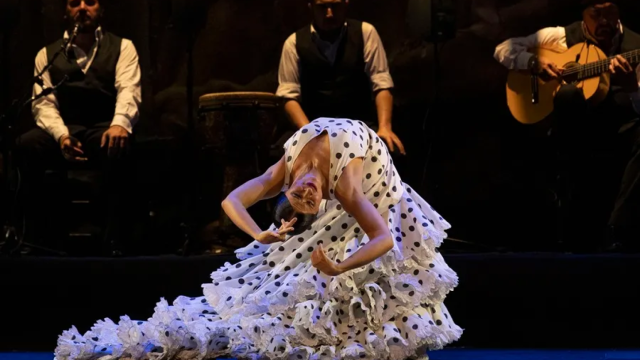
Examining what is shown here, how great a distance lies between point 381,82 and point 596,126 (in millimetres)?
1204

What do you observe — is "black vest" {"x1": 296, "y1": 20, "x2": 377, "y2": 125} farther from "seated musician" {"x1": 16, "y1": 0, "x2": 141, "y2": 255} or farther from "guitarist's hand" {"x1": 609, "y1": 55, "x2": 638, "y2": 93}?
"guitarist's hand" {"x1": 609, "y1": 55, "x2": 638, "y2": 93}

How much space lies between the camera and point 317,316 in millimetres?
3537

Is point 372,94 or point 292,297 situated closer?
point 292,297

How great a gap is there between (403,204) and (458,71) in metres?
3.00

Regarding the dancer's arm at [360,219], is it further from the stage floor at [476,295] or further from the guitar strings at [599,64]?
the guitar strings at [599,64]

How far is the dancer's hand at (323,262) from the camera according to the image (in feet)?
10.5

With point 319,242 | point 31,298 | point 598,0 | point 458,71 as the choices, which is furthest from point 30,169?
point 598,0

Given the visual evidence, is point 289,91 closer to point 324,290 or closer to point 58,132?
point 58,132

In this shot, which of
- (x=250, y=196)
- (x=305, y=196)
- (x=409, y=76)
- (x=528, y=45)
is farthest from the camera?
(x=409, y=76)

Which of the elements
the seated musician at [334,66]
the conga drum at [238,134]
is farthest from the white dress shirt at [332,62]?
the conga drum at [238,134]

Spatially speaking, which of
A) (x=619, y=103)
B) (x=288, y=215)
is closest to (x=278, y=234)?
(x=288, y=215)

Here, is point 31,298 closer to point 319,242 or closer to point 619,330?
point 319,242

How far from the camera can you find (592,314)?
451 centimetres

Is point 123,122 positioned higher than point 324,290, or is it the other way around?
point 123,122
